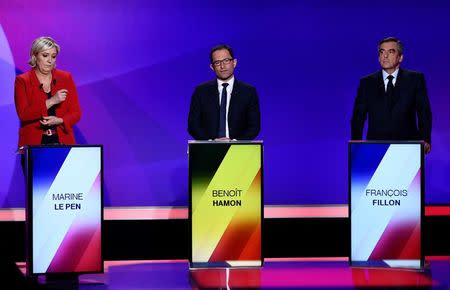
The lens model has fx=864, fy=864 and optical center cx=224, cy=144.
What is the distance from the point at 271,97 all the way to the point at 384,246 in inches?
92.5

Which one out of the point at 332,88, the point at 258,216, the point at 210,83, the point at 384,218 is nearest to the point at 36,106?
the point at 210,83

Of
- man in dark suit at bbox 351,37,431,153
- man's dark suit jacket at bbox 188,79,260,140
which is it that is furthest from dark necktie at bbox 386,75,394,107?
man's dark suit jacket at bbox 188,79,260,140

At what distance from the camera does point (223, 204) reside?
5.13 meters

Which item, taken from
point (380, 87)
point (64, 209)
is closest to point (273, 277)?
point (64, 209)

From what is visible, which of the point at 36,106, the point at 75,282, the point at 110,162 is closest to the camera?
the point at 75,282

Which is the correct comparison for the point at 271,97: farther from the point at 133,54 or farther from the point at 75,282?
the point at 75,282

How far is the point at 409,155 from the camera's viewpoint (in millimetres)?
5195

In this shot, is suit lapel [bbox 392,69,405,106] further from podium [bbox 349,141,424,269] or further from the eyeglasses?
the eyeglasses

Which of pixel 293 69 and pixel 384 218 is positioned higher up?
pixel 293 69

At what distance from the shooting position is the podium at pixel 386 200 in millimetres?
5199

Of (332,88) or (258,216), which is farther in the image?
(332,88)

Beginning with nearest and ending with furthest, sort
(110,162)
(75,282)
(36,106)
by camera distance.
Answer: (75,282)
(36,106)
(110,162)

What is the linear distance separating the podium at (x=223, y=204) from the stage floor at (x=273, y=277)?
0.47ft

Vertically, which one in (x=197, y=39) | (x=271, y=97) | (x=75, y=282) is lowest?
(x=75, y=282)
